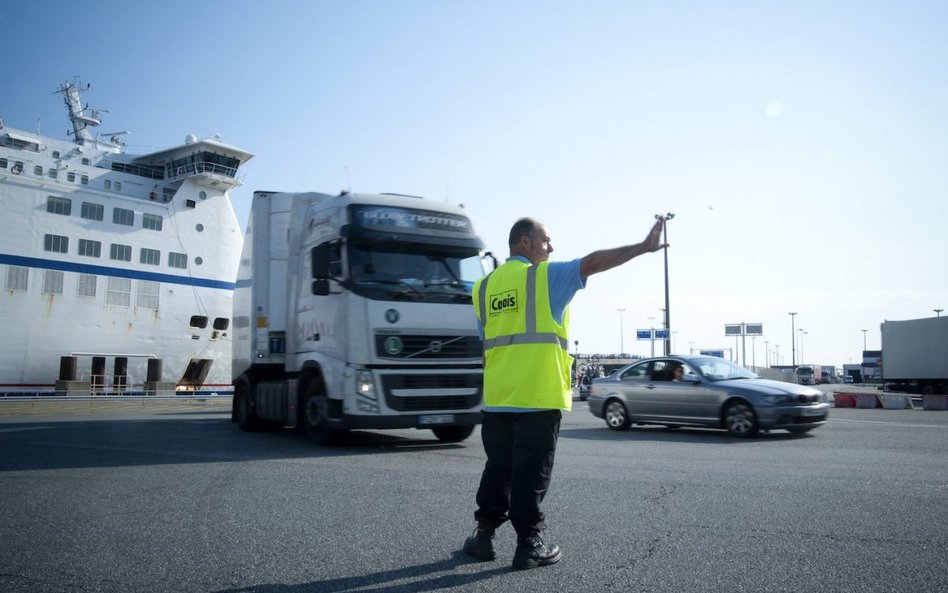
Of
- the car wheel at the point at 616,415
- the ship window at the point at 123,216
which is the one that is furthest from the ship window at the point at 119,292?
the car wheel at the point at 616,415

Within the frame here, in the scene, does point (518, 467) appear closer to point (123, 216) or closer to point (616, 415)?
point (616, 415)

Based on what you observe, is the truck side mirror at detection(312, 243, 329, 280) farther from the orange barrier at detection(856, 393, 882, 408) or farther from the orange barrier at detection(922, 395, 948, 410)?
the orange barrier at detection(922, 395, 948, 410)

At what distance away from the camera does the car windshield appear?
39.3 feet

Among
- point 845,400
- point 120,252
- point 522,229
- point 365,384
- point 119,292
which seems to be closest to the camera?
point 522,229

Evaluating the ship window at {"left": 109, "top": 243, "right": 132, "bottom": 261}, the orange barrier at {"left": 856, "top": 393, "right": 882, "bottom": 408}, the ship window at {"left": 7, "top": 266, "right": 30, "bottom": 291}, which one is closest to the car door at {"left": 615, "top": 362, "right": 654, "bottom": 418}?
the orange barrier at {"left": 856, "top": 393, "right": 882, "bottom": 408}

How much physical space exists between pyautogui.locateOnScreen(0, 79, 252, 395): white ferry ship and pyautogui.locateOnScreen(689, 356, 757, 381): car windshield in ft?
76.9

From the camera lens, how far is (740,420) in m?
11.2

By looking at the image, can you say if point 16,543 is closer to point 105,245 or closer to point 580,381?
point 105,245

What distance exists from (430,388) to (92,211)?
2594 cm

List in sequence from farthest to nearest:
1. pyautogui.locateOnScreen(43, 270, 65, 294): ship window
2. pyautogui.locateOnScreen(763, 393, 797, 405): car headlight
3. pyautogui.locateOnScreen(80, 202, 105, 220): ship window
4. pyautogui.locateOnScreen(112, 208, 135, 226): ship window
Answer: pyautogui.locateOnScreen(112, 208, 135, 226): ship window
pyautogui.locateOnScreen(80, 202, 105, 220): ship window
pyautogui.locateOnScreen(43, 270, 65, 294): ship window
pyautogui.locateOnScreen(763, 393, 797, 405): car headlight

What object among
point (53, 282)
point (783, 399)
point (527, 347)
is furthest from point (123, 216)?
point (527, 347)

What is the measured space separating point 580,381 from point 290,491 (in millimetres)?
28894

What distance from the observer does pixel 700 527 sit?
4.56 meters

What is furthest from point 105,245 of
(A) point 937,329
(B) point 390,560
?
(A) point 937,329
